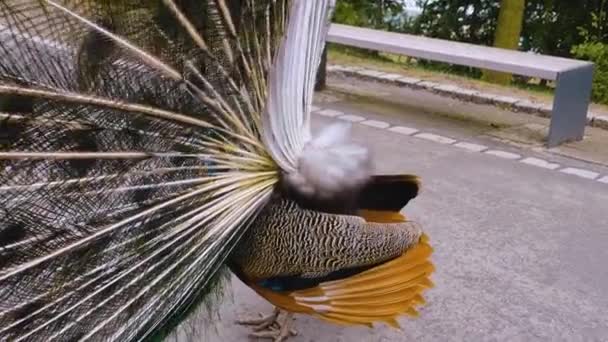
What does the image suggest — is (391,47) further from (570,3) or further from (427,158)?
(570,3)

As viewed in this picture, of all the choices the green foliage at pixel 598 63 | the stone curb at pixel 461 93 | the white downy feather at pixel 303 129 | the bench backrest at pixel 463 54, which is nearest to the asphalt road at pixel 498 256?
the white downy feather at pixel 303 129

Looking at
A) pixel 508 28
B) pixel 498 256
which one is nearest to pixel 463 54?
pixel 508 28

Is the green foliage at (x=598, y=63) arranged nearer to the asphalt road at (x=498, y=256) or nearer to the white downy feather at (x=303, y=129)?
the asphalt road at (x=498, y=256)

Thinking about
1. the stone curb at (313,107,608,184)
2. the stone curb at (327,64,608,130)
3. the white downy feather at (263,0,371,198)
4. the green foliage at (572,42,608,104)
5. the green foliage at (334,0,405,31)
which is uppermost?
the white downy feather at (263,0,371,198)

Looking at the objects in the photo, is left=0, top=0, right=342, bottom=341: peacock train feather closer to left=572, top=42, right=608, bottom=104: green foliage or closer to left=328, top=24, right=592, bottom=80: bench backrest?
left=328, top=24, right=592, bottom=80: bench backrest

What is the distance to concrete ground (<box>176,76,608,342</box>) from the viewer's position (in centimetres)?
307

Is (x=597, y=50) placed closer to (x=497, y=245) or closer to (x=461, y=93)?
(x=461, y=93)

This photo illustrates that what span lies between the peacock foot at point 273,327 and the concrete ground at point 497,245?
5cm

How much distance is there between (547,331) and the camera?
10.1 ft

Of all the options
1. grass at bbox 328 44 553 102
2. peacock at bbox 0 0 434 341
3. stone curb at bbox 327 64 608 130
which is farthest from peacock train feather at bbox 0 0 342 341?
grass at bbox 328 44 553 102

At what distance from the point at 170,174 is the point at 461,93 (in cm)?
527

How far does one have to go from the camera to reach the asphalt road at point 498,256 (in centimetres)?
306

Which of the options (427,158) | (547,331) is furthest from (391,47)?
(547,331)

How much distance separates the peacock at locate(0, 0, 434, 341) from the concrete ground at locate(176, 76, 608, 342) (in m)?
0.68
